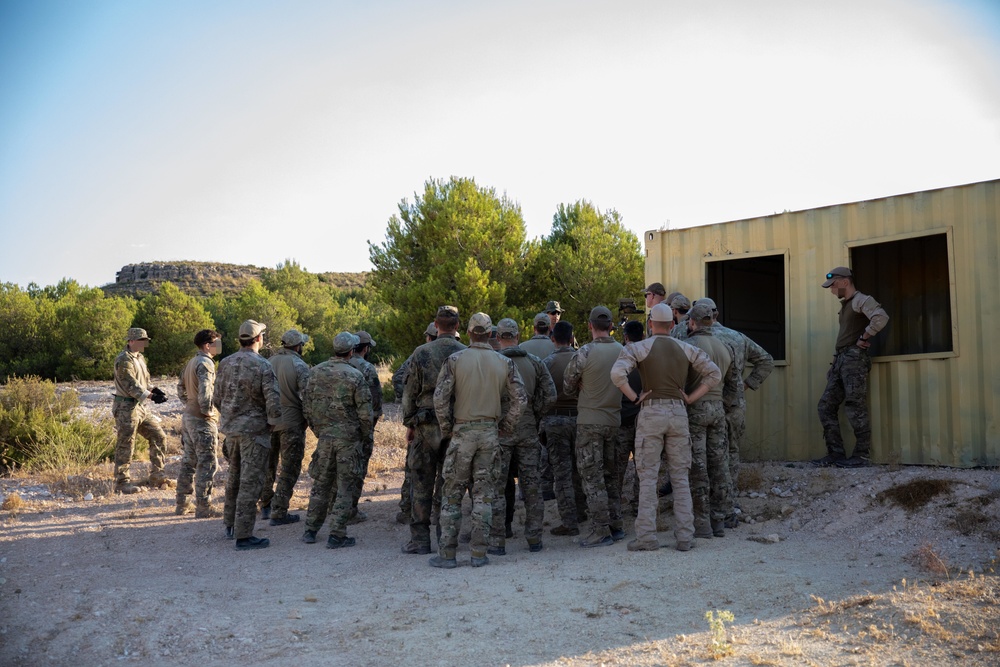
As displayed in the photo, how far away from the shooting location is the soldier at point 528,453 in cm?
703

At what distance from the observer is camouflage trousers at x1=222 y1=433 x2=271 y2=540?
7379mm

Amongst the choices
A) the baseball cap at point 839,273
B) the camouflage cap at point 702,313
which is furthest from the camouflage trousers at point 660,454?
the baseball cap at point 839,273

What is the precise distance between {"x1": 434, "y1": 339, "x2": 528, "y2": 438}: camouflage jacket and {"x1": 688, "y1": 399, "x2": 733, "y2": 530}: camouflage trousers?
1.61 meters

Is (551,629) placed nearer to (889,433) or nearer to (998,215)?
(889,433)

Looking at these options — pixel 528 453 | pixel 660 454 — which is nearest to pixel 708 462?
pixel 660 454

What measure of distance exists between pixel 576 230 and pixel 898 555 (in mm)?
17932

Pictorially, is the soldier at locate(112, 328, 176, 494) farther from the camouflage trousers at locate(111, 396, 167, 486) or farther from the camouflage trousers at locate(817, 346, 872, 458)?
the camouflage trousers at locate(817, 346, 872, 458)

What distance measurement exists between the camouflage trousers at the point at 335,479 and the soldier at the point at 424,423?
63 centimetres

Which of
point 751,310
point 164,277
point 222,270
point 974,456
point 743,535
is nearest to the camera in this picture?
point 743,535

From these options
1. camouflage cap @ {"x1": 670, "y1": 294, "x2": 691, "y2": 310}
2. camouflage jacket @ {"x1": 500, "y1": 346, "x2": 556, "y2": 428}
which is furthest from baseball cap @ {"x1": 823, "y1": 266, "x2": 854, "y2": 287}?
camouflage jacket @ {"x1": 500, "y1": 346, "x2": 556, "y2": 428}

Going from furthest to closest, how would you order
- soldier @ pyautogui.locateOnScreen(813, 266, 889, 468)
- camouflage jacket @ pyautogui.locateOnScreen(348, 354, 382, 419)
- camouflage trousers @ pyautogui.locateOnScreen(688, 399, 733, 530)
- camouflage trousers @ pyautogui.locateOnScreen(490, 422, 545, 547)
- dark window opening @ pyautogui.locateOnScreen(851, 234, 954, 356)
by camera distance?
dark window opening @ pyautogui.locateOnScreen(851, 234, 954, 356) → camouflage jacket @ pyautogui.locateOnScreen(348, 354, 382, 419) → soldier @ pyautogui.locateOnScreen(813, 266, 889, 468) → camouflage trousers @ pyautogui.locateOnScreen(490, 422, 545, 547) → camouflage trousers @ pyautogui.locateOnScreen(688, 399, 733, 530)

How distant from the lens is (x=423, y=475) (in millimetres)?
7293

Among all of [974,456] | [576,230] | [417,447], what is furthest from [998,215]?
[576,230]

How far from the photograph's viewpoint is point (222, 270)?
2360 inches
